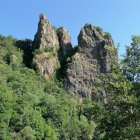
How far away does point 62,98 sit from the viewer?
363ft

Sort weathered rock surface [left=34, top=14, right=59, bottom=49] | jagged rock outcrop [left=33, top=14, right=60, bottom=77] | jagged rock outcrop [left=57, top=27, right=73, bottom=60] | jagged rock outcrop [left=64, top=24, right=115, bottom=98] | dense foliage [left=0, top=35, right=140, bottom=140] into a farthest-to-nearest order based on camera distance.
Answer: jagged rock outcrop [left=57, top=27, right=73, bottom=60] → weathered rock surface [left=34, top=14, right=59, bottom=49] → jagged rock outcrop [left=33, top=14, right=60, bottom=77] → jagged rock outcrop [left=64, top=24, right=115, bottom=98] → dense foliage [left=0, top=35, right=140, bottom=140]

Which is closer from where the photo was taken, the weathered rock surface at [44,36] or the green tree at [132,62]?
the green tree at [132,62]

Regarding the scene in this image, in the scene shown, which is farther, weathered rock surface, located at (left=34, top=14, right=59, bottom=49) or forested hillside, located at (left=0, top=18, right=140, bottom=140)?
weathered rock surface, located at (left=34, top=14, right=59, bottom=49)

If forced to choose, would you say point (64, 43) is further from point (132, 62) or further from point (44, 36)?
point (132, 62)

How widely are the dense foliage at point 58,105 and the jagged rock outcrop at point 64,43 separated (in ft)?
32.6

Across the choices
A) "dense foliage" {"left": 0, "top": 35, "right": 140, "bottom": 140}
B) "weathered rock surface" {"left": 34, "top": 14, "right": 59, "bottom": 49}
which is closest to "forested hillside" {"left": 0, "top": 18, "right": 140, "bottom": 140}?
"dense foliage" {"left": 0, "top": 35, "right": 140, "bottom": 140}

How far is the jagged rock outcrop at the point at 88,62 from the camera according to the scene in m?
123

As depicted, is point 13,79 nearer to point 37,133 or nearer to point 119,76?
point 37,133

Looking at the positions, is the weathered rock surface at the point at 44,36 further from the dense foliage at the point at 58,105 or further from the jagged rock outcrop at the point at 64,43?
the dense foliage at the point at 58,105

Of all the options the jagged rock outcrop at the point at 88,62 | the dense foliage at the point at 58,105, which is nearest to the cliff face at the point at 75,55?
the jagged rock outcrop at the point at 88,62

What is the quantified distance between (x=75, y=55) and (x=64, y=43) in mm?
6217

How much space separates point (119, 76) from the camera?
2003cm

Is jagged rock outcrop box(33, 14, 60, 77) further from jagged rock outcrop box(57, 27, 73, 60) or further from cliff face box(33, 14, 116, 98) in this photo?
jagged rock outcrop box(57, 27, 73, 60)

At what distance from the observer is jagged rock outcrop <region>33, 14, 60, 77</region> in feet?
408
